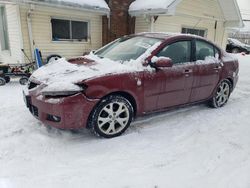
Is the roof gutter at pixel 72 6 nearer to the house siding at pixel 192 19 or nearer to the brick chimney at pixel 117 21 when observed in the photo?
the brick chimney at pixel 117 21

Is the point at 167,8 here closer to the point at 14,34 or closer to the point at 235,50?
the point at 14,34

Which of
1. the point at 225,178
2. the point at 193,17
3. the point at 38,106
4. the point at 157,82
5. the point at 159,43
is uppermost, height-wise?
the point at 193,17

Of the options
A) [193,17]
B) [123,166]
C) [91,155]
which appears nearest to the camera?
[123,166]

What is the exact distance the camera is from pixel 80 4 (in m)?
9.20

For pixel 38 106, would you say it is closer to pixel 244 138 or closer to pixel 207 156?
pixel 207 156

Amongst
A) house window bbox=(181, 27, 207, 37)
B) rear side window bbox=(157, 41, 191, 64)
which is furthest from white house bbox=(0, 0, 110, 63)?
rear side window bbox=(157, 41, 191, 64)

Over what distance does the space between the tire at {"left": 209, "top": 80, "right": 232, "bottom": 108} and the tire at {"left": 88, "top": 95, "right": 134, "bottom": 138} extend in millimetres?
2280

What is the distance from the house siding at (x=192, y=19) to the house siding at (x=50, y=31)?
2.31 meters

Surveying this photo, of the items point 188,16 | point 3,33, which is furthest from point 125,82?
point 188,16

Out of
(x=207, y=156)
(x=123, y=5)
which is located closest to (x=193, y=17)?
(x=123, y=5)

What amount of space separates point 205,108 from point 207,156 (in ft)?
7.10

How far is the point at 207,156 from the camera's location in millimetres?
3256

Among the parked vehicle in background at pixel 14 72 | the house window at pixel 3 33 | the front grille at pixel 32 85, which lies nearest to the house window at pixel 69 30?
the house window at pixel 3 33

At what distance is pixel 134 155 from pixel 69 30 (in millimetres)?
8057
